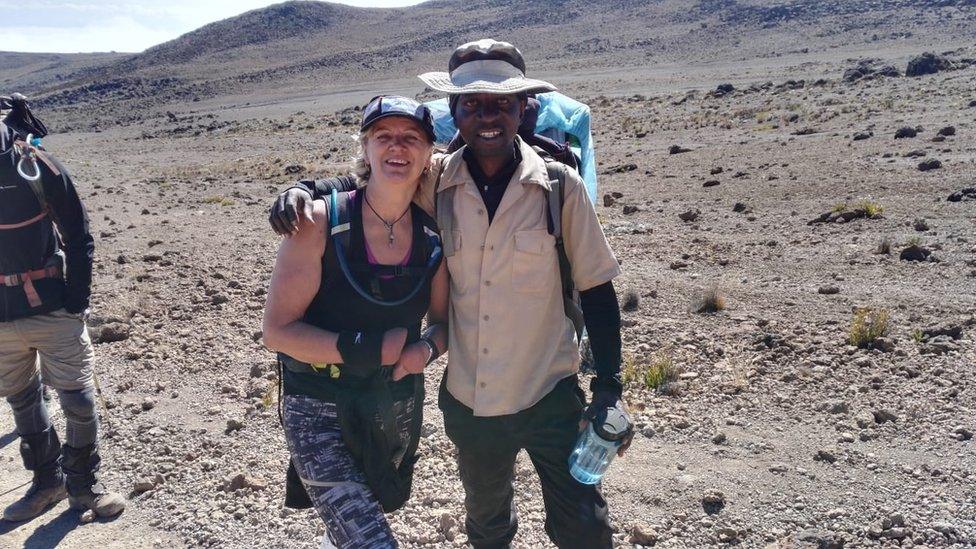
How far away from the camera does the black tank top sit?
257 centimetres

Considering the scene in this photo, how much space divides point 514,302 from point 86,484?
2.73 meters

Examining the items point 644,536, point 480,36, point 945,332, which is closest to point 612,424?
point 644,536

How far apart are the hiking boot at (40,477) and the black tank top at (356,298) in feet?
7.09

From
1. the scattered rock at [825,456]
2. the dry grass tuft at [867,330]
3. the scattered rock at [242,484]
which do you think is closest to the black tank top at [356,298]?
the scattered rock at [242,484]

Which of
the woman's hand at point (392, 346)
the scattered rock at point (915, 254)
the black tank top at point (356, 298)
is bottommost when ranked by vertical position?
the scattered rock at point (915, 254)


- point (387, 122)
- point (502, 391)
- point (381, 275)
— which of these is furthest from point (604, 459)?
point (387, 122)

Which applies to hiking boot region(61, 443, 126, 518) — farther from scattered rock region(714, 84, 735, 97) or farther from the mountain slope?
the mountain slope

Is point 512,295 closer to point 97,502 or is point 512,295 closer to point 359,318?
point 359,318

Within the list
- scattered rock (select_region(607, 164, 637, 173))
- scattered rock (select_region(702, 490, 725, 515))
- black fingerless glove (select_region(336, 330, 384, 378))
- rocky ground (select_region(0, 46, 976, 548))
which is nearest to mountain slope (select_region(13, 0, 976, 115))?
scattered rock (select_region(607, 164, 637, 173))

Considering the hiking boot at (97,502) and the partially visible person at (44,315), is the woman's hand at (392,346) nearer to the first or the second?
the partially visible person at (44,315)

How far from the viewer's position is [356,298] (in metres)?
2.57

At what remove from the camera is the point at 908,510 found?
374 centimetres

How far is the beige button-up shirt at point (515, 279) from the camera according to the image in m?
2.56

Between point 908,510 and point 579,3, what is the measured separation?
304 feet
